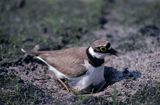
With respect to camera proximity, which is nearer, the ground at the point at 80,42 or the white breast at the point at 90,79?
the ground at the point at 80,42

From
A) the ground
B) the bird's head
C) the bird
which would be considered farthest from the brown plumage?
the ground

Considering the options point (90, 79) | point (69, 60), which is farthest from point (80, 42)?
point (90, 79)

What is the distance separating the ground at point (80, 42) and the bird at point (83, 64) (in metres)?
0.20

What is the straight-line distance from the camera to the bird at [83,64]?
259 inches

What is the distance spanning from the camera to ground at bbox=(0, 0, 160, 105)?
642 cm

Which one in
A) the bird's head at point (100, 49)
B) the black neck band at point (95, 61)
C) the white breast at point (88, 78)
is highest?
the bird's head at point (100, 49)

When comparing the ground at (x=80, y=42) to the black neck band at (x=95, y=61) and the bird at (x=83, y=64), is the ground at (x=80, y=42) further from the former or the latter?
the black neck band at (x=95, y=61)

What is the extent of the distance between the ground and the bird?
0.65 feet

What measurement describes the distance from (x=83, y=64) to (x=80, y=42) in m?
2.07

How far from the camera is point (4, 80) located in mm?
6824

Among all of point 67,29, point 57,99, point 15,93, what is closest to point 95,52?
point 57,99

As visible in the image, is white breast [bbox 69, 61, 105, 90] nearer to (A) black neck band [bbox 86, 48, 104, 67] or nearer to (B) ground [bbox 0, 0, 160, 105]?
(A) black neck band [bbox 86, 48, 104, 67]

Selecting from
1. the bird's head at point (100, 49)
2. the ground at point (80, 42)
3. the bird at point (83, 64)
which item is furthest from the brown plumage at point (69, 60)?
the ground at point (80, 42)

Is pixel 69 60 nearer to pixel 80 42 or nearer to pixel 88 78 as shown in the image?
pixel 88 78
